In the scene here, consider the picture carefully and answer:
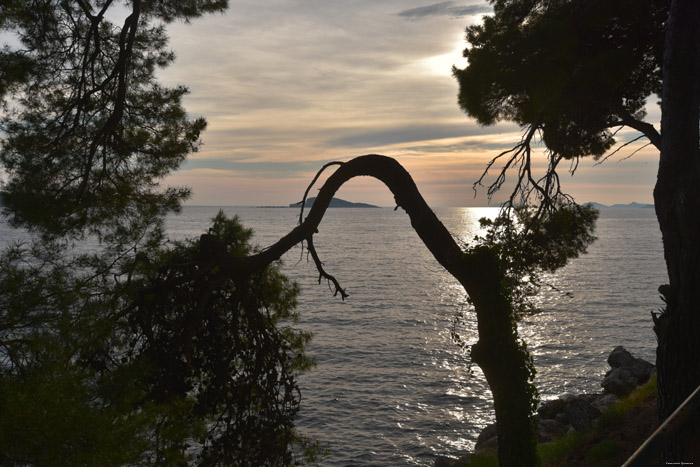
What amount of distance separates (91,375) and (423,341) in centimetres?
2771

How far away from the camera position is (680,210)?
6.88m

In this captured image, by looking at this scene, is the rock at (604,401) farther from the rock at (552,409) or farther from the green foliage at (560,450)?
the green foliage at (560,450)

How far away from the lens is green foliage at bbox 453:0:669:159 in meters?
8.73

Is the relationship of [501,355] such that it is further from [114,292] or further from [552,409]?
[552,409]

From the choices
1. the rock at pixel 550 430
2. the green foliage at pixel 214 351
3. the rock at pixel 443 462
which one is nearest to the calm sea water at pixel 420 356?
the rock at pixel 443 462

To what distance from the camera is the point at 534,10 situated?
994 cm

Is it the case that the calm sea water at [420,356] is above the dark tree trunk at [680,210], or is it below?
below

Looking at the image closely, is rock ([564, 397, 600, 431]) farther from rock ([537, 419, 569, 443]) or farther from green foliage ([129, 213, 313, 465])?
green foliage ([129, 213, 313, 465])

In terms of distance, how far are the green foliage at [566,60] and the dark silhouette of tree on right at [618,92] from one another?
0.7 inches

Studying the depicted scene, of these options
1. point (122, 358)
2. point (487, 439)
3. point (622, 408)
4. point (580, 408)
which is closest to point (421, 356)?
point (487, 439)

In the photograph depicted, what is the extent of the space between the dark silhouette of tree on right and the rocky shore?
6853 mm

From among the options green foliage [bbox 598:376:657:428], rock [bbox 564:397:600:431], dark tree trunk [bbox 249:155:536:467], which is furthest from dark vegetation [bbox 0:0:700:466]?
rock [bbox 564:397:600:431]

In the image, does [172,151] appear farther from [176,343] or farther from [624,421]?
[624,421]

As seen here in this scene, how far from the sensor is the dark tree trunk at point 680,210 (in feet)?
22.3
